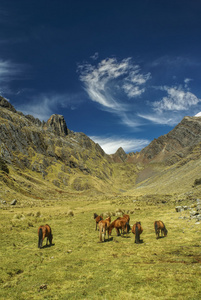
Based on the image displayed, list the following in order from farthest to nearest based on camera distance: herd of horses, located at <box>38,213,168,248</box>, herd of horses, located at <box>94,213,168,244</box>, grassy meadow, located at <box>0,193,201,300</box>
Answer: herd of horses, located at <box>94,213,168,244</box> → herd of horses, located at <box>38,213,168,248</box> → grassy meadow, located at <box>0,193,201,300</box>

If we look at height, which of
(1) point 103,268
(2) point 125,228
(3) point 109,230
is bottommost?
(1) point 103,268

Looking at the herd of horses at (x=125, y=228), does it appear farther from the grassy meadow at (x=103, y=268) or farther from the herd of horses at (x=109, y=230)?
the grassy meadow at (x=103, y=268)

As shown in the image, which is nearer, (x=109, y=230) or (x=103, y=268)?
(x=103, y=268)

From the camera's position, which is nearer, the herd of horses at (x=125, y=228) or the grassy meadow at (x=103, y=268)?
the grassy meadow at (x=103, y=268)

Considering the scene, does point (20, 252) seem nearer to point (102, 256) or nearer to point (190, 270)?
point (102, 256)

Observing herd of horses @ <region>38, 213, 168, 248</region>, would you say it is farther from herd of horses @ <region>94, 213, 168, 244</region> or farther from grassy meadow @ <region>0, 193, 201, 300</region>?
grassy meadow @ <region>0, 193, 201, 300</region>

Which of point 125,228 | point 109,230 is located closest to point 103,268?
point 109,230

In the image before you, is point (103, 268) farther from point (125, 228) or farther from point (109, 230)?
point (125, 228)

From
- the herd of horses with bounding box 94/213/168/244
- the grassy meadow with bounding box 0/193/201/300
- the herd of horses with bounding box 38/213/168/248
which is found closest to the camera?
the grassy meadow with bounding box 0/193/201/300

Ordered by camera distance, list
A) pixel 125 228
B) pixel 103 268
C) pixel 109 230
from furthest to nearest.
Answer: pixel 125 228
pixel 109 230
pixel 103 268

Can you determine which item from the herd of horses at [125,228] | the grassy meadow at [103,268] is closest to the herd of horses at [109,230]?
the herd of horses at [125,228]

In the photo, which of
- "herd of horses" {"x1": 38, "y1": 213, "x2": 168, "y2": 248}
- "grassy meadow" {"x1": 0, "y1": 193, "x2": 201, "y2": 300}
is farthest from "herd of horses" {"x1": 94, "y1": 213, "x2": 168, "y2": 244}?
"grassy meadow" {"x1": 0, "y1": 193, "x2": 201, "y2": 300}

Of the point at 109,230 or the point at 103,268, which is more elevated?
A: the point at 109,230

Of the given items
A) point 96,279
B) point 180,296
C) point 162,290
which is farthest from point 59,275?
point 180,296
